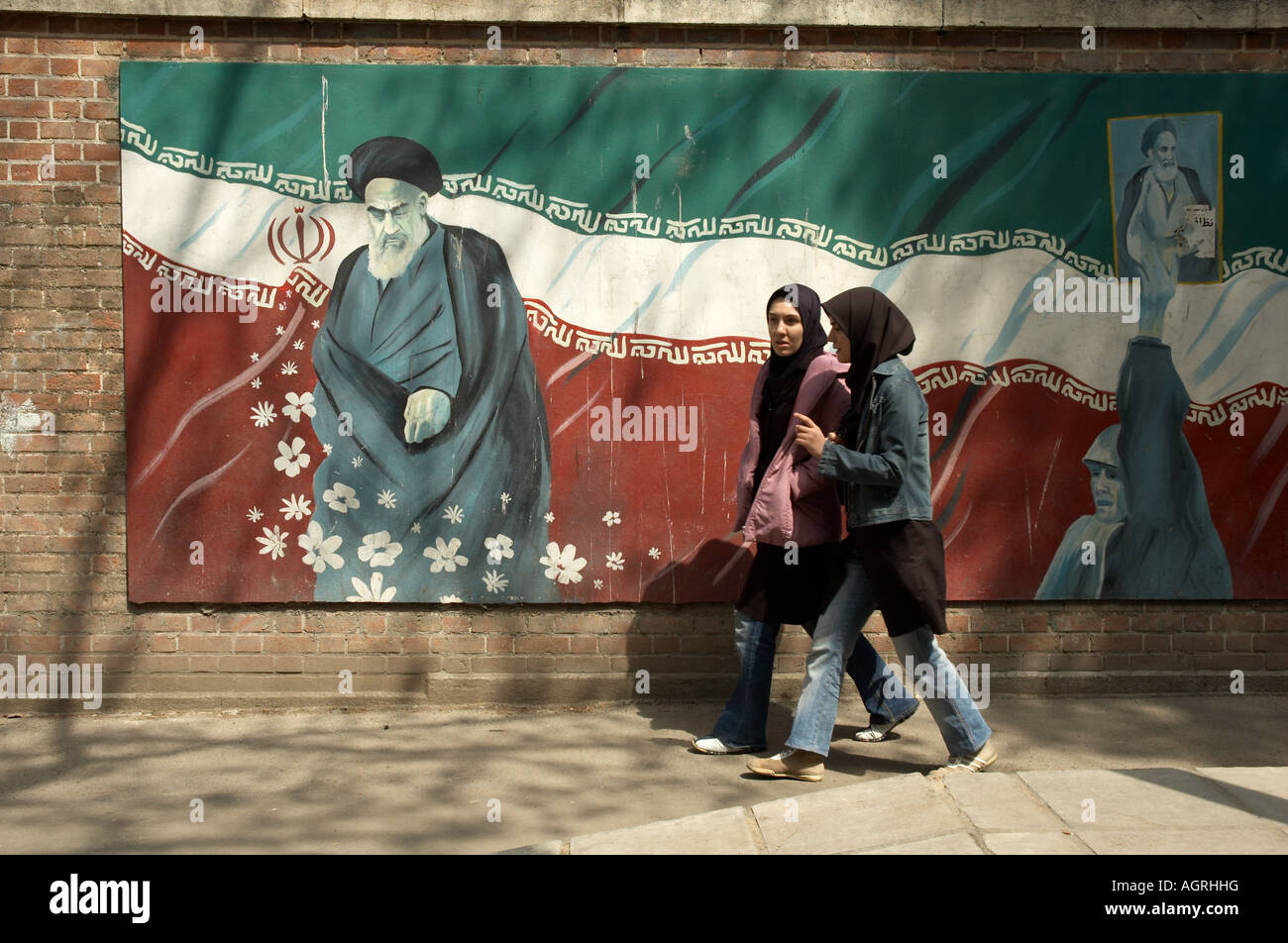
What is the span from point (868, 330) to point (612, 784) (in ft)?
7.25

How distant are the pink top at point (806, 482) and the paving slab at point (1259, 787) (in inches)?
71.5

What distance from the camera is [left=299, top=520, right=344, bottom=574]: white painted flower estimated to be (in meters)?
6.35

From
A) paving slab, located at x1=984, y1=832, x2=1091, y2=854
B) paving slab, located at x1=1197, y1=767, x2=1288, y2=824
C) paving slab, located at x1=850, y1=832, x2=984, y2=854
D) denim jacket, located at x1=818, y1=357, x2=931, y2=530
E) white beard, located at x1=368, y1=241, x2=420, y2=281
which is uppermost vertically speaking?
white beard, located at x1=368, y1=241, x2=420, y2=281

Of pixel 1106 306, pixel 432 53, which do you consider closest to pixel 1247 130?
pixel 1106 306

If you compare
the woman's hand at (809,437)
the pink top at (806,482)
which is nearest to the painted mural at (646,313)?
the pink top at (806,482)

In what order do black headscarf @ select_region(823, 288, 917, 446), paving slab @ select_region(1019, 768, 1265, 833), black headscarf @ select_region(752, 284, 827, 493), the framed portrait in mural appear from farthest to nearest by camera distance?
the framed portrait in mural
black headscarf @ select_region(752, 284, 827, 493)
black headscarf @ select_region(823, 288, 917, 446)
paving slab @ select_region(1019, 768, 1265, 833)

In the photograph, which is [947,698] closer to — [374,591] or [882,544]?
[882,544]

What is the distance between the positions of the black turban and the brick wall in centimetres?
45

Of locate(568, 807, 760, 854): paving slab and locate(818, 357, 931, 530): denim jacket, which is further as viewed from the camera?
locate(818, 357, 931, 530): denim jacket

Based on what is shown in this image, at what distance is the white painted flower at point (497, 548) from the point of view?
640cm
